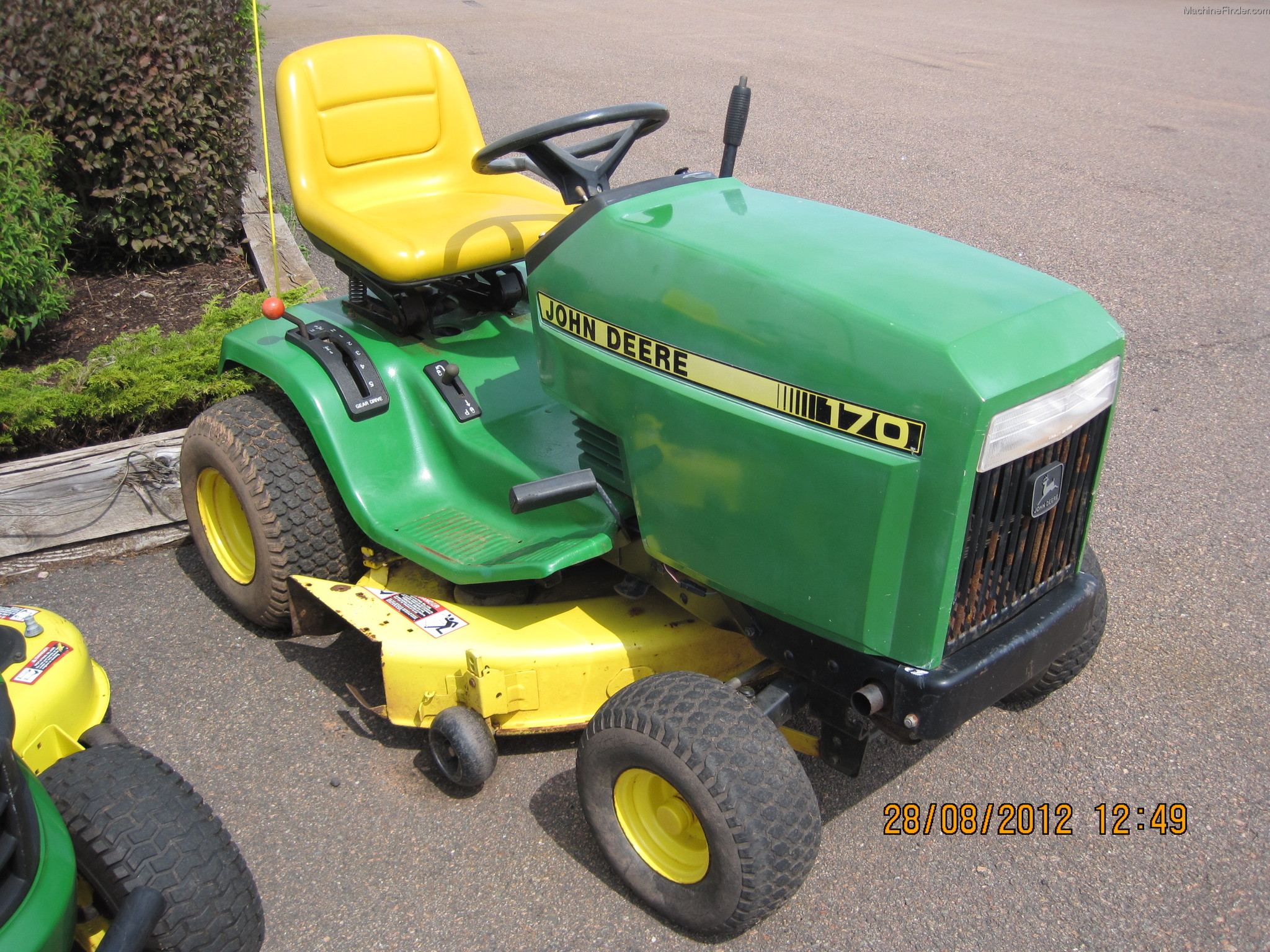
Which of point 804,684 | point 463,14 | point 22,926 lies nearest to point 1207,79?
point 463,14

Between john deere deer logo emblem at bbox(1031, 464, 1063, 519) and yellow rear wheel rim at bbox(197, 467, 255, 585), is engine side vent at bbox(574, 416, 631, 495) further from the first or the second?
yellow rear wheel rim at bbox(197, 467, 255, 585)

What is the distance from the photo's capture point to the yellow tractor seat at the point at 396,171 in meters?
2.74

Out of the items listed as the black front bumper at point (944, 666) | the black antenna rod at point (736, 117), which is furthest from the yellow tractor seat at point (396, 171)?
the black front bumper at point (944, 666)

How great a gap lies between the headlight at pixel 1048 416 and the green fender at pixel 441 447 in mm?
919

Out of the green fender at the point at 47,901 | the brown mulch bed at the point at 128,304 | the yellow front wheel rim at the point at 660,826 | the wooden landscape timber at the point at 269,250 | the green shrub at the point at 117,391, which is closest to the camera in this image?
the green fender at the point at 47,901

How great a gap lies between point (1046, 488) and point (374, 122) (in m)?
2.20

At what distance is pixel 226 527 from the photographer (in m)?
3.07

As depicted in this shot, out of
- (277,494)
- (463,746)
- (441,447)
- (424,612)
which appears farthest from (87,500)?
(463,746)

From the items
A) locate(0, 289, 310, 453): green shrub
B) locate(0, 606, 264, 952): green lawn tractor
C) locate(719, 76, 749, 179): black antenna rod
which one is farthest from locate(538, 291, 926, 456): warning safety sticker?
locate(0, 289, 310, 453): green shrub

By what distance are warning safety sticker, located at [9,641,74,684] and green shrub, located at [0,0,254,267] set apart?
2822 millimetres

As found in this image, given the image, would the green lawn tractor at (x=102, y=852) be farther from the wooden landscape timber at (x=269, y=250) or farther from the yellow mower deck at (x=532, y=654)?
the wooden landscape timber at (x=269, y=250)

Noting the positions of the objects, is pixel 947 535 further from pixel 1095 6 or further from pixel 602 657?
pixel 1095 6

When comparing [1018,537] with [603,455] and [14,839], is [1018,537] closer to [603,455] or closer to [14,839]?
[603,455]

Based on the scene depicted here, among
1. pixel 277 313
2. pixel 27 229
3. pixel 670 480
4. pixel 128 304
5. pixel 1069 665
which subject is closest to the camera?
pixel 670 480
